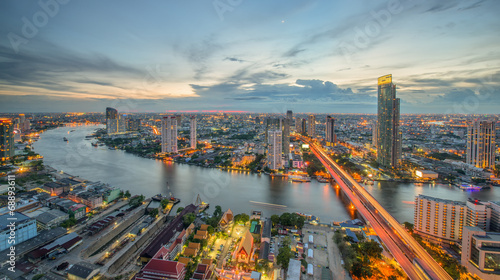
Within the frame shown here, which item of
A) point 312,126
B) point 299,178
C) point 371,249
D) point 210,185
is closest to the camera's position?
point 371,249

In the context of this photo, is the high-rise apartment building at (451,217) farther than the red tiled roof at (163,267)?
Yes

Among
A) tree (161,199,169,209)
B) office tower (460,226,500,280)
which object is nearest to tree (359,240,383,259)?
office tower (460,226,500,280)

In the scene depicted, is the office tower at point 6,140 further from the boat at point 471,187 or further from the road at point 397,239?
the boat at point 471,187

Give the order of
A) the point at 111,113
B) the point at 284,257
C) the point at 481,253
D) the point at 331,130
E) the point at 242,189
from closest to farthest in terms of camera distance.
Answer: the point at 481,253 < the point at 284,257 < the point at 242,189 < the point at 331,130 < the point at 111,113

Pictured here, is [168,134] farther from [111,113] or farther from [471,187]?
[471,187]

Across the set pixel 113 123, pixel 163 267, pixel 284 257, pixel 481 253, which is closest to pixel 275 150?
pixel 284 257

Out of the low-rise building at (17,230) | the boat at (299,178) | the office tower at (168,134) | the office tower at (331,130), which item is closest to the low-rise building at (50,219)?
the low-rise building at (17,230)

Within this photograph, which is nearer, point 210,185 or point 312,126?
point 210,185
